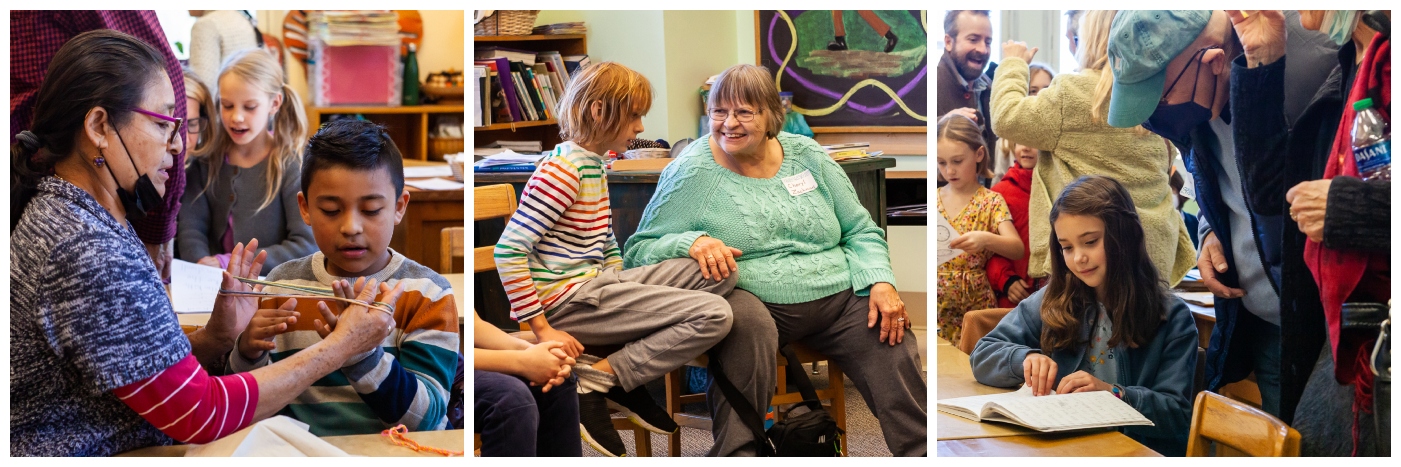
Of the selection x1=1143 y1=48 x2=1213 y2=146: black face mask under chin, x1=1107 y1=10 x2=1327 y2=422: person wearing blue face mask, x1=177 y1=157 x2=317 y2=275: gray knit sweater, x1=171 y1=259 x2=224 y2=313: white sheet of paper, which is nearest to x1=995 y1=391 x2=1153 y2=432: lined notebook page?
x1=1107 y1=10 x2=1327 y2=422: person wearing blue face mask

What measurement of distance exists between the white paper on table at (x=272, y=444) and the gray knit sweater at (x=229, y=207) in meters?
0.44

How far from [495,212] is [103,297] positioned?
84 cm

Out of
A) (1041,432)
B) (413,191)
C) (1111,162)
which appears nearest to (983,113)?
(1111,162)

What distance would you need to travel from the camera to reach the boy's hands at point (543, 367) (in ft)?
6.66

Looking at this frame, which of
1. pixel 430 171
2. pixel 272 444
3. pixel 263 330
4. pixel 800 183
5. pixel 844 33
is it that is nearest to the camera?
pixel 272 444

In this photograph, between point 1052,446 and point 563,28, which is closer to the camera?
point 1052,446

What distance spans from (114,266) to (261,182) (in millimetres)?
587

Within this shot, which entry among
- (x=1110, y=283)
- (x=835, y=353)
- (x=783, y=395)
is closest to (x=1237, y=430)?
(x=1110, y=283)

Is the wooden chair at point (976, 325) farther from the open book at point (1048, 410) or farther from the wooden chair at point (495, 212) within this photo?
the wooden chair at point (495, 212)

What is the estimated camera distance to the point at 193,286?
212 cm

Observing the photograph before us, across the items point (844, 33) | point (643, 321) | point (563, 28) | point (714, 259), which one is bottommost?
point (643, 321)

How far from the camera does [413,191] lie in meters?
2.04

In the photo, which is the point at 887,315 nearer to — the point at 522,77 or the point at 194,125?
the point at 522,77
